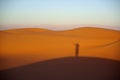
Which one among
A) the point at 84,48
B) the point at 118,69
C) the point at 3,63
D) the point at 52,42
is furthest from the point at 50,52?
the point at 118,69

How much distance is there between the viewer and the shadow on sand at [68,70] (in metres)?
2.02

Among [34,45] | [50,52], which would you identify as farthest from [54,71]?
[34,45]

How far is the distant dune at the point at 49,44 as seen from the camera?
6.61 ft

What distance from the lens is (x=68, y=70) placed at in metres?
2.03

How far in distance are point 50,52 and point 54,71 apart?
0.74ft

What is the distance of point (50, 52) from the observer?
6.65ft

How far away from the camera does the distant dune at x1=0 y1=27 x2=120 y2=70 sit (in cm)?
202

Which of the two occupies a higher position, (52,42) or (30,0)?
(30,0)

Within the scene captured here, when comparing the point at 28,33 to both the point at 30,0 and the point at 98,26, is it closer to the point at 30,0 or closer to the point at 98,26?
the point at 30,0

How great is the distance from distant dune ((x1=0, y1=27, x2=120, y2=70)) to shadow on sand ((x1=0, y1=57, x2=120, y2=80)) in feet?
0.19

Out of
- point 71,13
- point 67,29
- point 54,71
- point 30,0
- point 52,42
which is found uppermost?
point 30,0

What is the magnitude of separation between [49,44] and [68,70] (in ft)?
1.23

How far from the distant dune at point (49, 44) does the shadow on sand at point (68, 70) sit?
0.06m

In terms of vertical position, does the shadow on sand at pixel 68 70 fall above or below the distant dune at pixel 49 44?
below
